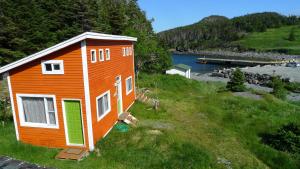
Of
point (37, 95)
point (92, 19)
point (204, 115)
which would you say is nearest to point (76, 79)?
point (37, 95)

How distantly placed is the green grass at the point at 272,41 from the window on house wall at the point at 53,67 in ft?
456

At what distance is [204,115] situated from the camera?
1997 cm

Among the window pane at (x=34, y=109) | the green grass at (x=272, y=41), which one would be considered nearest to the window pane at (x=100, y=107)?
the window pane at (x=34, y=109)

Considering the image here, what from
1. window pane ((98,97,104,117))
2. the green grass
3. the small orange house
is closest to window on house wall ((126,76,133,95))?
the small orange house

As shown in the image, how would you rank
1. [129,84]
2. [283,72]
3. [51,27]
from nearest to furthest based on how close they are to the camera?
[129,84]
[51,27]
[283,72]

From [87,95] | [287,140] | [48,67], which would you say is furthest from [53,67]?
[287,140]

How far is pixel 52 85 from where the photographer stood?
12.3 m

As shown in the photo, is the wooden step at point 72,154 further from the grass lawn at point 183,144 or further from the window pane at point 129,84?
the window pane at point 129,84

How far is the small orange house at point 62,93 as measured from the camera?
38.8 feet

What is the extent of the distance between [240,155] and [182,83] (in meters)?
24.4

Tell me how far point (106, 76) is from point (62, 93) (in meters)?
2.87

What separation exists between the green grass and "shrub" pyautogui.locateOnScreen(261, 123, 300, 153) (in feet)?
428

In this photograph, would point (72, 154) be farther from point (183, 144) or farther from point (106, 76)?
point (183, 144)

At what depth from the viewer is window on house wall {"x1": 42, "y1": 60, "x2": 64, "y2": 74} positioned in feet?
39.6
